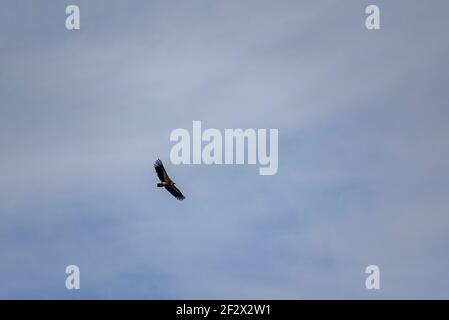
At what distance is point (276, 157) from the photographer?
71938 millimetres
